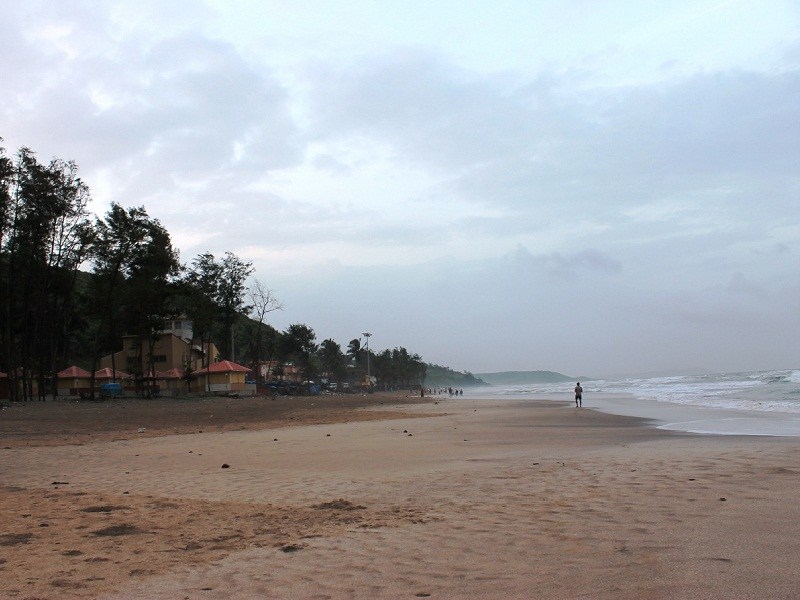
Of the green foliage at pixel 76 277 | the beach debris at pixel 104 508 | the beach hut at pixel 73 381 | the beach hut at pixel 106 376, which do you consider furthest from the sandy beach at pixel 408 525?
the beach hut at pixel 106 376

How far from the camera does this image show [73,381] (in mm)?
64312

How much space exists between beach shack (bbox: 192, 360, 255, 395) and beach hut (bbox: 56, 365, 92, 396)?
35.7ft

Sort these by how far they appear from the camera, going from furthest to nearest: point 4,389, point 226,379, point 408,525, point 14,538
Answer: point 226,379
point 4,389
point 408,525
point 14,538

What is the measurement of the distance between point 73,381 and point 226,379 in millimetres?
15874

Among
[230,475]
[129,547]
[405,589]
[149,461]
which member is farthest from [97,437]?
[405,589]

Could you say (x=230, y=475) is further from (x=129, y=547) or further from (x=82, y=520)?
(x=129, y=547)

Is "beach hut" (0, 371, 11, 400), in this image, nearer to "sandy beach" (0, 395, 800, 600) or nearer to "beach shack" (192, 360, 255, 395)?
"beach shack" (192, 360, 255, 395)

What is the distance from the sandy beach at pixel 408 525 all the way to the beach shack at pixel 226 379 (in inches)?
2015

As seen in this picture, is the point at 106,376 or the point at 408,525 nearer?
the point at 408,525

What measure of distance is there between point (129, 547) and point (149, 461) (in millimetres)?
7091

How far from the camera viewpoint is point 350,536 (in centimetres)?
609

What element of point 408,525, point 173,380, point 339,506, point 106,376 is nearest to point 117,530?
point 339,506

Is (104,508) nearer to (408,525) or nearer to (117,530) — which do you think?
(117,530)

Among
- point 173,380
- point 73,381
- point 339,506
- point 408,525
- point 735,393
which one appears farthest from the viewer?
point 173,380
